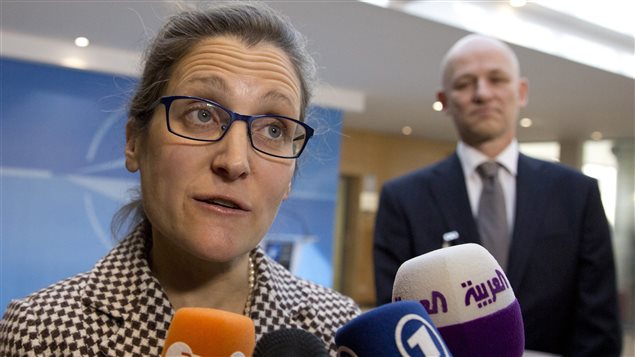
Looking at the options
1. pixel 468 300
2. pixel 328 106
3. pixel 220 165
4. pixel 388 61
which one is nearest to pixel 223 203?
pixel 220 165

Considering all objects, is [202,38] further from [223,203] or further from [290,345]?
[290,345]

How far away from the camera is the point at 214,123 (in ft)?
3.18

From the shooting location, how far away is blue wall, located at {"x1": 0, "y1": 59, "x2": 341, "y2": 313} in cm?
206

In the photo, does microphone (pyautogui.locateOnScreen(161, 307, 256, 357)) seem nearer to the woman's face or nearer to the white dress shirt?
the woman's face

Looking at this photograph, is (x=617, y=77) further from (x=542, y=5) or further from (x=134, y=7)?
(x=134, y=7)

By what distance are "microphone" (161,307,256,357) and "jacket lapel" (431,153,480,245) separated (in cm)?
128

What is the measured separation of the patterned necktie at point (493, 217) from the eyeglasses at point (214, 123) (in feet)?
3.56

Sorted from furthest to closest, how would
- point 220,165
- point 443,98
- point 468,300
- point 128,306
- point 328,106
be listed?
point 328,106 → point 443,98 → point 128,306 → point 220,165 → point 468,300

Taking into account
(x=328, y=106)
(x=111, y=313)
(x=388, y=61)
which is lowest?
(x=111, y=313)

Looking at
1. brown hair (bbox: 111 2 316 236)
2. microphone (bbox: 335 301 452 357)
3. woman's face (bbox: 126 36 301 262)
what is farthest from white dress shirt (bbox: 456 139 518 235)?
microphone (bbox: 335 301 452 357)

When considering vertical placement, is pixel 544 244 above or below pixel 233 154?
below

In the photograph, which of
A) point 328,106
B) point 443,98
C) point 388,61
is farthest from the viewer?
point 388,61

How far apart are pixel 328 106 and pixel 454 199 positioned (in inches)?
108

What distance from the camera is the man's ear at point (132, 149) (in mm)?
1109
